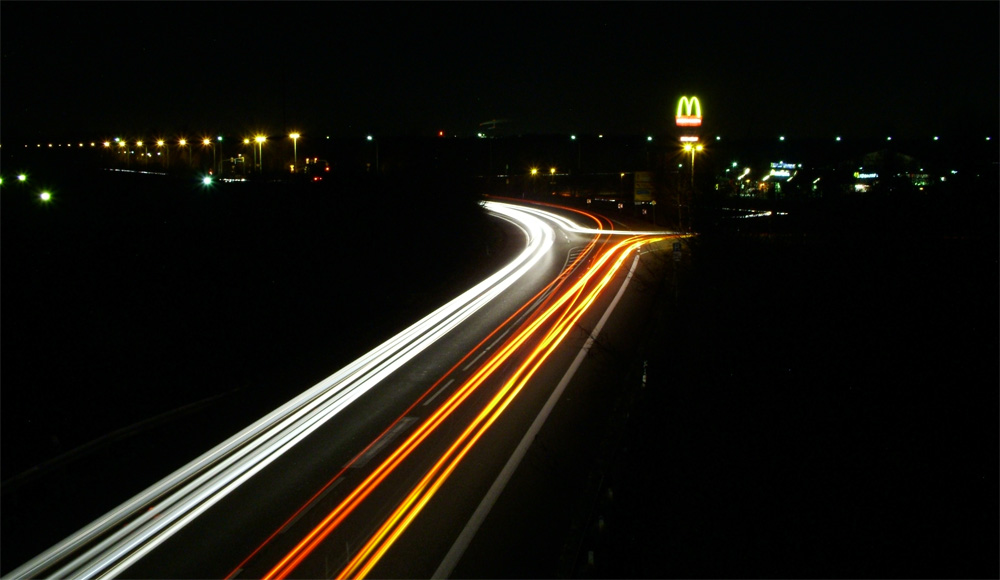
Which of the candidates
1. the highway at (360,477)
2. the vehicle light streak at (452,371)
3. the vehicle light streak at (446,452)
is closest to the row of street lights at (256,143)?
the vehicle light streak at (452,371)

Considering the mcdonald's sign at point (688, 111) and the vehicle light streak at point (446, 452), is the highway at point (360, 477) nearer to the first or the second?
the vehicle light streak at point (446, 452)

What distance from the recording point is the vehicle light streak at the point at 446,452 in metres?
8.31

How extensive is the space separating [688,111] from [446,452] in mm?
31464

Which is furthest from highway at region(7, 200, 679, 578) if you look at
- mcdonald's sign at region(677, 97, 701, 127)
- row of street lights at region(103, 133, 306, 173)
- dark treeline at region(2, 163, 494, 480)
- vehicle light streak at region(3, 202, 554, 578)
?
row of street lights at region(103, 133, 306, 173)

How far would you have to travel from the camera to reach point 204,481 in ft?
33.8

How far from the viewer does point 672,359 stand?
14.4 m

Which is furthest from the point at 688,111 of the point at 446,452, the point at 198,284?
the point at 446,452

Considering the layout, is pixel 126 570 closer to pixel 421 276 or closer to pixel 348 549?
pixel 348 549

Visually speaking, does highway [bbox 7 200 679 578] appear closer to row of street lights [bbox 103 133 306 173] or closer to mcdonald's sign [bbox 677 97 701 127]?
mcdonald's sign [bbox 677 97 701 127]

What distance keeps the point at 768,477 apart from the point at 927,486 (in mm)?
1725

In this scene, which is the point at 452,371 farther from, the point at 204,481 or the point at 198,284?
the point at 198,284

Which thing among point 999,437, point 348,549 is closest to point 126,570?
point 348,549

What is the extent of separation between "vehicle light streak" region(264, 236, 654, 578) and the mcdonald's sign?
17.0 m

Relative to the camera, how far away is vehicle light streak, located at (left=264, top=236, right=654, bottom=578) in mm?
8312
